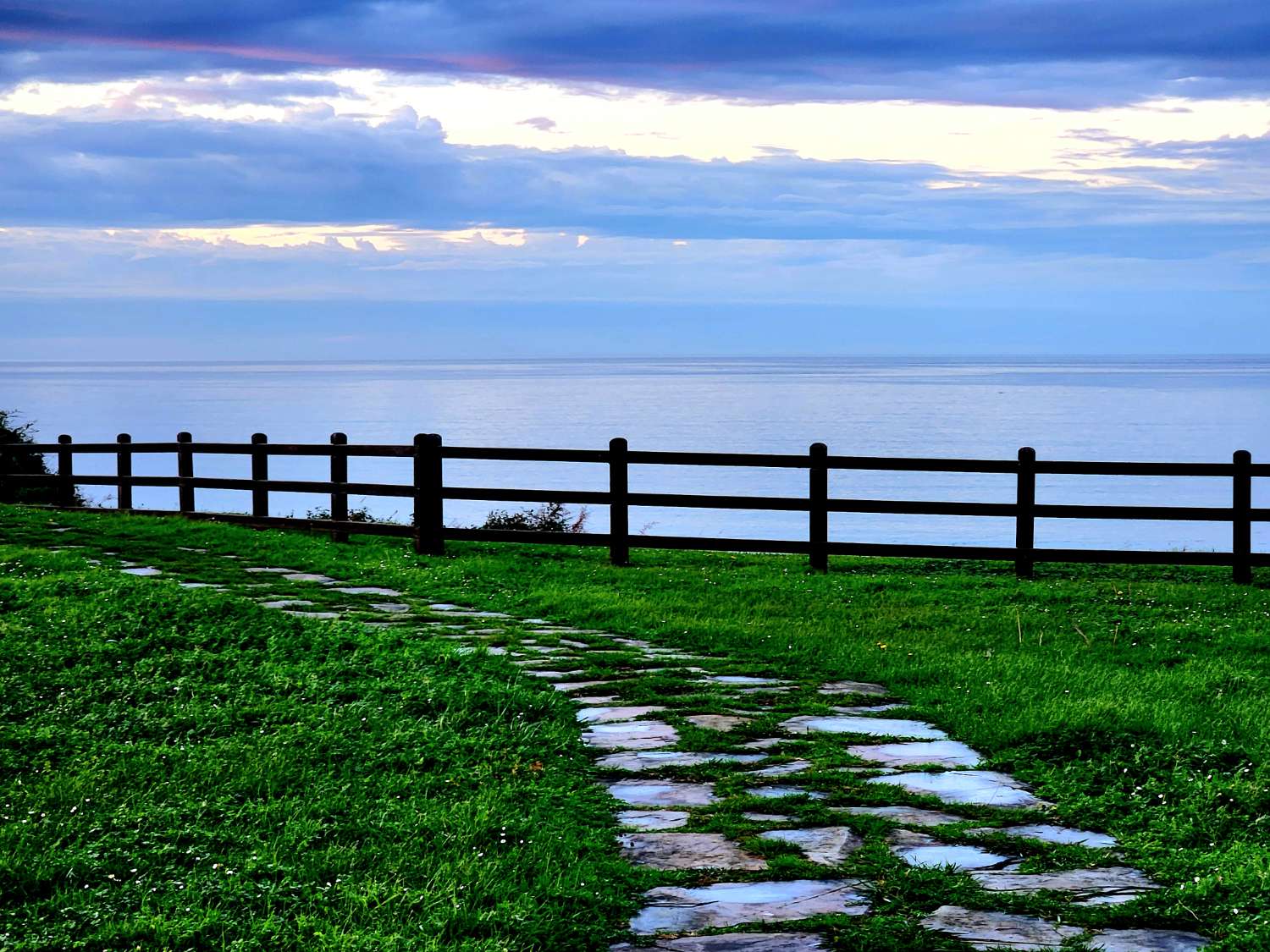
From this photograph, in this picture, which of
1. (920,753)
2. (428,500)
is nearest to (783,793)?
(920,753)

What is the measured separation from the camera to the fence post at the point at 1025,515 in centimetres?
1495

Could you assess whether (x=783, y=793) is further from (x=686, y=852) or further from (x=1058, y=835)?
(x=1058, y=835)

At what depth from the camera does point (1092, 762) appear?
22.4ft

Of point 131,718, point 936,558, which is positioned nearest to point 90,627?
point 131,718

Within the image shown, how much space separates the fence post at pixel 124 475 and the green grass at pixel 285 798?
11.9 meters

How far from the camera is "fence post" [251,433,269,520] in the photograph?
63.1ft

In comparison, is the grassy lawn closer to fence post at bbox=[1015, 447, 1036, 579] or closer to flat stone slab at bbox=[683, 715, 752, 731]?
flat stone slab at bbox=[683, 715, 752, 731]

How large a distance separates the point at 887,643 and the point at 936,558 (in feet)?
21.0

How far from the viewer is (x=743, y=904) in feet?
16.1

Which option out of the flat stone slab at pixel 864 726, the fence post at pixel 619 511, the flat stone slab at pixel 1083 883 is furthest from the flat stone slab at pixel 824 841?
the fence post at pixel 619 511

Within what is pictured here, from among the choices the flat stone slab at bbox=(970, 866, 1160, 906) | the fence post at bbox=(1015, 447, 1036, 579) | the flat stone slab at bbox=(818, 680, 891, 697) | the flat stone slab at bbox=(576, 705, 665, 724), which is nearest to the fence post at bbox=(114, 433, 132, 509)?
the fence post at bbox=(1015, 447, 1036, 579)

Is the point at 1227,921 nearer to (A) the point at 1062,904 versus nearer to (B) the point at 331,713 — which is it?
(A) the point at 1062,904

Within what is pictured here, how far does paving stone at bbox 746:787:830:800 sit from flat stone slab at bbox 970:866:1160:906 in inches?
46.0

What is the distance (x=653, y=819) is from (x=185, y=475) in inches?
651
